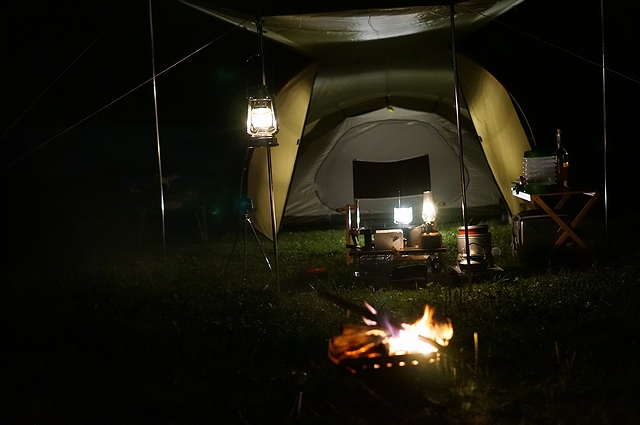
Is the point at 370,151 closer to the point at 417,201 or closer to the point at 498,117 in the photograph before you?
the point at 417,201

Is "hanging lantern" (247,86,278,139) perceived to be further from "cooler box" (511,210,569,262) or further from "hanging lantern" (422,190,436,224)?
"cooler box" (511,210,569,262)

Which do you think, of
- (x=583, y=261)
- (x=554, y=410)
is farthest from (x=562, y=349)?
(x=583, y=261)

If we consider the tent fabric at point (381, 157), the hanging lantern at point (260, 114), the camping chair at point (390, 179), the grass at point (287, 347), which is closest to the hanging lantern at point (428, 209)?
the camping chair at point (390, 179)

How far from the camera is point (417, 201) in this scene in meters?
8.98

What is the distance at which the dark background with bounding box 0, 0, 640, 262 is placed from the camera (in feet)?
37.6

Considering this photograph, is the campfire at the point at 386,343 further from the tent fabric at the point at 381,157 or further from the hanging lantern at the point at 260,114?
the tent fabric at the point at 381,157

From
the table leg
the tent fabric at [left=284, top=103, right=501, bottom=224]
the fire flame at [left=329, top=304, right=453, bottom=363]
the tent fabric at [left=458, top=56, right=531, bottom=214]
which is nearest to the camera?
the fire flame at [left=329, top=304, right=453, bottom=363]

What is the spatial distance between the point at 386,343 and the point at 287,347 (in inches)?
30.7

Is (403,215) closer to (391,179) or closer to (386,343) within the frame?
(391,179)

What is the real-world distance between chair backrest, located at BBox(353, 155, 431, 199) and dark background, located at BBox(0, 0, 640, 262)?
2.77 meters

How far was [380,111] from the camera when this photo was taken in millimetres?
8602

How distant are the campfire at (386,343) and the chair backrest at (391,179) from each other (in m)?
2.80

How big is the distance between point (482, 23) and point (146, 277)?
12.0 feet

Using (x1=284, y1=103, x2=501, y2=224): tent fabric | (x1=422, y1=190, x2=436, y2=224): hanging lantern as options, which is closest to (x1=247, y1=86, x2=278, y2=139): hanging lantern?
(x1=422, y1=190, x2=436, y2=224): hanging lantern
